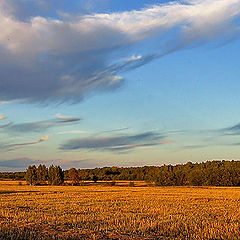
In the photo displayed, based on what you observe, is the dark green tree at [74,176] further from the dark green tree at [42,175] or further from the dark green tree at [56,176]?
the dark green tree at [42,175]

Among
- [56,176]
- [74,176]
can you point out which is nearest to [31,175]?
[56,176]

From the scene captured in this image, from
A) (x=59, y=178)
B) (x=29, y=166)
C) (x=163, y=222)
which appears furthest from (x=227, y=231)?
(x=29, y=166)

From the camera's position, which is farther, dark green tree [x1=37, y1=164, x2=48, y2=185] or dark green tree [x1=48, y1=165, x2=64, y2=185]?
dark green tree [x1=37, y1=164, x2=48, y2=185]

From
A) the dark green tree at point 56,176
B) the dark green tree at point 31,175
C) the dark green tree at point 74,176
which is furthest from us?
the dark green tree at point 31,175

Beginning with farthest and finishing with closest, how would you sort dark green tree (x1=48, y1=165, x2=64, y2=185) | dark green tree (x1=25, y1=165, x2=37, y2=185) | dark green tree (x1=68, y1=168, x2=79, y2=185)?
dark green tree (x1=25, y1=165, x2=37, y2=185) < dark green tree (x1=48, y1=165, x2=64, y2=185) < dark green tree (x1=68, y1=168, x2=79, y2=185)

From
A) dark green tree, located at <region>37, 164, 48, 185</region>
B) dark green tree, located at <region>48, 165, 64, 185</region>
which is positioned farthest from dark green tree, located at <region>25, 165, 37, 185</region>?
dark green tree, located at <region>48, 165, 64, 185</region>

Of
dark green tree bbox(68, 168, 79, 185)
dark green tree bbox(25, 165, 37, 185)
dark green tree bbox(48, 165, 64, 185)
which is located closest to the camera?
dark green tree bbox(68, 168, 79, 185)

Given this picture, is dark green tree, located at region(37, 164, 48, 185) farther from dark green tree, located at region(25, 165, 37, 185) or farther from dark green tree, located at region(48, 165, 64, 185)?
dark green tree, located at region(48, 165, 64, 185)

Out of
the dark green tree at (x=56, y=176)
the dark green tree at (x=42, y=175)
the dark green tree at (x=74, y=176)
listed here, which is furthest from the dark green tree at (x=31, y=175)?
the dark green tree at (x=74, y=176)

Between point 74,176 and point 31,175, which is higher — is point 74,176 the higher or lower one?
the lower one

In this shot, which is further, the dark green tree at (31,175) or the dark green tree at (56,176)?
the dark green tree at (31,175)

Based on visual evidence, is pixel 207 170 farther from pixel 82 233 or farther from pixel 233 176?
pixel 82 233

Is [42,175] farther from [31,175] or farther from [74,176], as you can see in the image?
[74,176]

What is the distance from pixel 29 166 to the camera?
389ft
